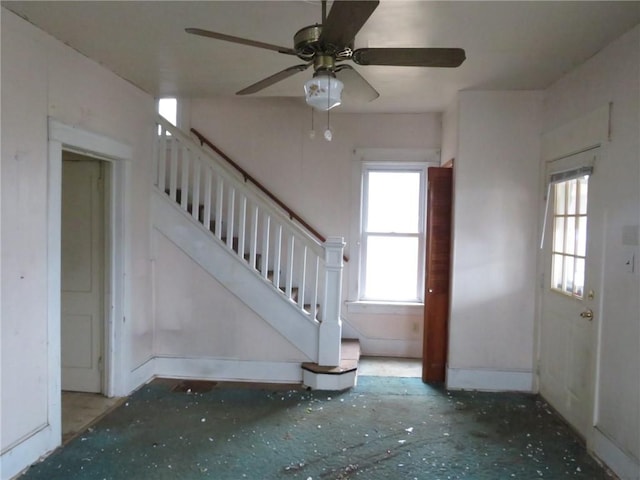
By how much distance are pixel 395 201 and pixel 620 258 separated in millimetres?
2446

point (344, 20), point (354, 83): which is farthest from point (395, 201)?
point (344, 20)

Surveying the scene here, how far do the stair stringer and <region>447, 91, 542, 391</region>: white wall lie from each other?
4.47ft

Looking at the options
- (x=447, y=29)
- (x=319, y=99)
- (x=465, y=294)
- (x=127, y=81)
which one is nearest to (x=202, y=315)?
(x=127, y=81)

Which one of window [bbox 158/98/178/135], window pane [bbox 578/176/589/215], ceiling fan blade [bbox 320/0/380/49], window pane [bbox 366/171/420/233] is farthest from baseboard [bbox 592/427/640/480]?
window [bbox 158/98/178/135]

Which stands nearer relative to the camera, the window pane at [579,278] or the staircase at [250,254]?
→ the window pane at [579,278]

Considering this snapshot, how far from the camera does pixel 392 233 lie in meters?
4.72

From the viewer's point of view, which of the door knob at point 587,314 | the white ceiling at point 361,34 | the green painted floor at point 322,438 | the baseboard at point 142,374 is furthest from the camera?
the baseboard at point 142,374

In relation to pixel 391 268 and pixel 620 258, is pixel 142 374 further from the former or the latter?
pixel 620 258

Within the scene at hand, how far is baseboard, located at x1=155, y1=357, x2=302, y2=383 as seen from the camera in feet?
12.8

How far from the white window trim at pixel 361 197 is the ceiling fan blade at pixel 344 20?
2894 mm

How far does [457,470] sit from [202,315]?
8.10 feet

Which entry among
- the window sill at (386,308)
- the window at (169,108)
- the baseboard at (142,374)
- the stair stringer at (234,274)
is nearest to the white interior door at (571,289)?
the window sill at (386,308)

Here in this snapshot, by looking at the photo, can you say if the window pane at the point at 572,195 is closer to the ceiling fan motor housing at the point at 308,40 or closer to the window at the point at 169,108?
the ceiling fan motor housing at the point at 308,40

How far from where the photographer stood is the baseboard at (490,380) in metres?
3.73
